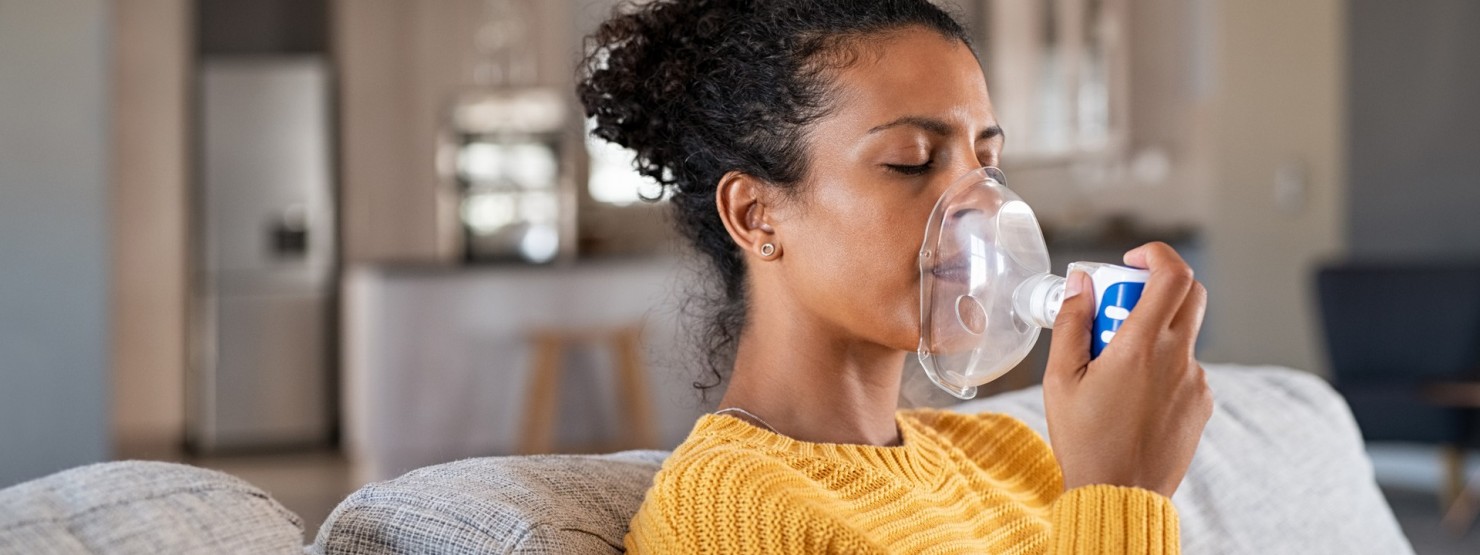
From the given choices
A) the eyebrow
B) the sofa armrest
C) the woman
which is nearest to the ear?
the woman

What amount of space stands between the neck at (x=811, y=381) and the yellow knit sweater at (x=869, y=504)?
0.04 meters

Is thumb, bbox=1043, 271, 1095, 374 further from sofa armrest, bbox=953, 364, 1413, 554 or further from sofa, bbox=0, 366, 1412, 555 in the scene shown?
sofa armrest, bbox=953, 364, 1413, 554

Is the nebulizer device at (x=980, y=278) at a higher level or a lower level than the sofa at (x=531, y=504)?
higher

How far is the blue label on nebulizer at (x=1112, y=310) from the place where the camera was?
A: 32.4 inches

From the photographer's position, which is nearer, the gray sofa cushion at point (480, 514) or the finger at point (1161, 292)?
the finger at point (1161, 292)

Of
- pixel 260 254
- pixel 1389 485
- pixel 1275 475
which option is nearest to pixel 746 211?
pixel 1275 475

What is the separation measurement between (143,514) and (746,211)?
19.9 inches

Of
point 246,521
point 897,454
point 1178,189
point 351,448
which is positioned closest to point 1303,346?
point 1178,189

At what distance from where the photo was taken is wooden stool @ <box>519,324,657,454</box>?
16.3ft

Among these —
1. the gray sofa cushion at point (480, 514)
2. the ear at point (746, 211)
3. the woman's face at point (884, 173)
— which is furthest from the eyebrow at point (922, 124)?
the gray sofa cushion at point (480, 514)

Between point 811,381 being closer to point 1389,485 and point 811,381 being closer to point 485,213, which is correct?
point 1389,485

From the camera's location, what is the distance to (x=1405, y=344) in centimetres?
461

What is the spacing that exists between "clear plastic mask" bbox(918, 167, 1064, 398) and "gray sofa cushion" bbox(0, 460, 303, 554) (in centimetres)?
46

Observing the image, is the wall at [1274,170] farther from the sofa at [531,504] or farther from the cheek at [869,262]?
the cheek at [869,262]
